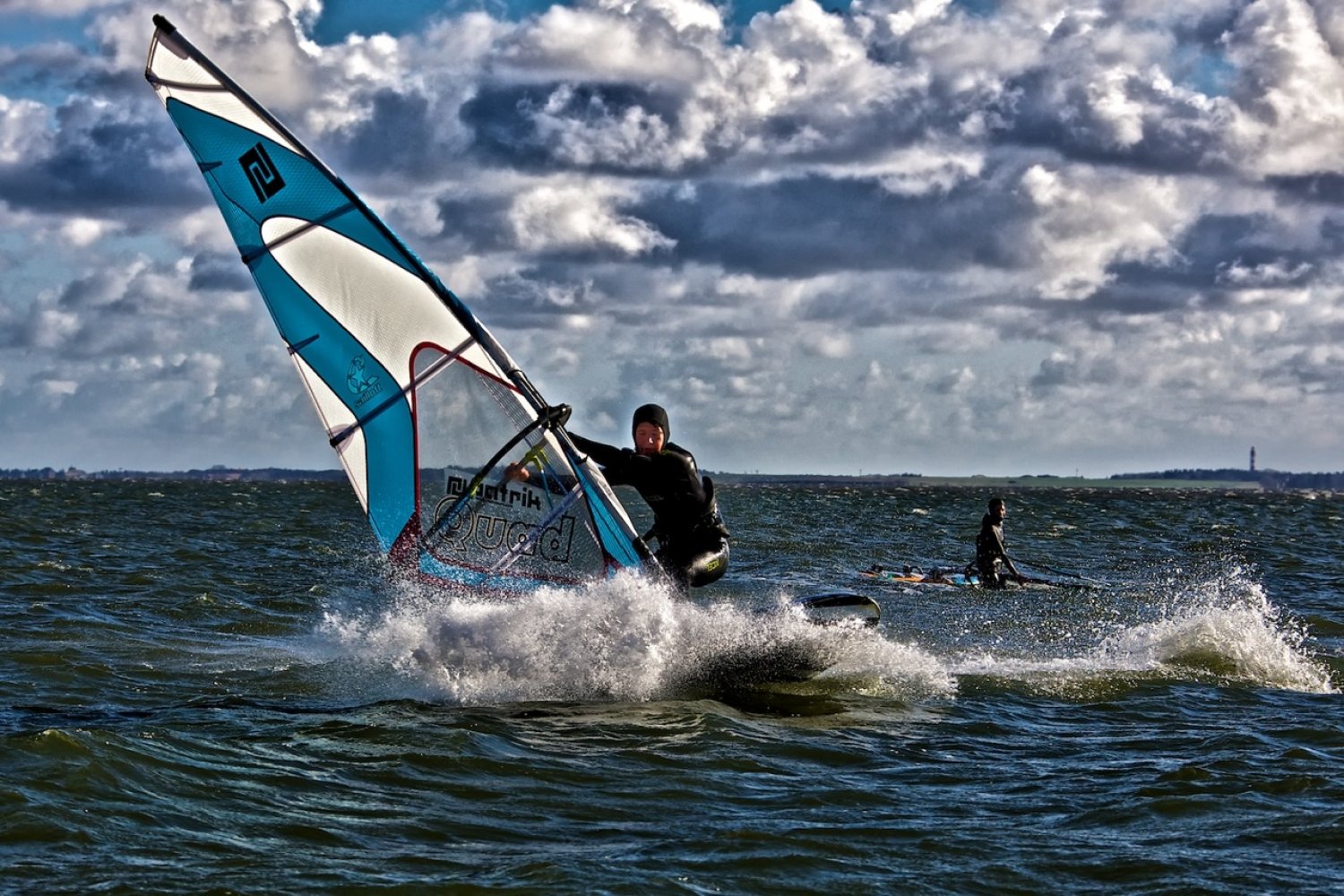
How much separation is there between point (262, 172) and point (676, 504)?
339cm

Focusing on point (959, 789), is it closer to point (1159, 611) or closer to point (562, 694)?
point (562, 694)

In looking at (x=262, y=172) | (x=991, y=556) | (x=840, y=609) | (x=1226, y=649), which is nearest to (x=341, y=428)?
(x=262, y=172)

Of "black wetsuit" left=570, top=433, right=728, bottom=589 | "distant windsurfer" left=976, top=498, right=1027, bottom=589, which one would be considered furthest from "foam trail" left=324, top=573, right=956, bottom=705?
"distant windsurfer" left=976, top=498, right=1027, bottom=589

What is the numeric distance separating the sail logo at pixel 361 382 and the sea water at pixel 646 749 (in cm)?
147

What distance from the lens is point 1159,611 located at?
17.5 meters

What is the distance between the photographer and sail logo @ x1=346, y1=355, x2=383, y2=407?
9.88m

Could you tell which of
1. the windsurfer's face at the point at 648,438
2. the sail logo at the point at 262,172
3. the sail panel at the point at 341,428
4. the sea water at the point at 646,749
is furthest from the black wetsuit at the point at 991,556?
the sail logo at the point at 262,172

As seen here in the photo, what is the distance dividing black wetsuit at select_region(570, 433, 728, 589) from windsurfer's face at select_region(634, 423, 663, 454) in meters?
0.04

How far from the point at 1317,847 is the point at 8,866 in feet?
18.0

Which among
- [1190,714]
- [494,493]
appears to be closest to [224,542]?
[494,493]

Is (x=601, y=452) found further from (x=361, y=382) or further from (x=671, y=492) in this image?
(x=361, y=382)

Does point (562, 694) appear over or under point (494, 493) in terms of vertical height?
under

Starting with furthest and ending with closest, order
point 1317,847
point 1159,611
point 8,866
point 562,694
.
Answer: point 1159,611 → point 562,694 → point 1317,847 → point 8,866

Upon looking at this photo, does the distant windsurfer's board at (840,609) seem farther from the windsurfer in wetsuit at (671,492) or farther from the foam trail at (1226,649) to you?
the foam trail at (1226,649)
